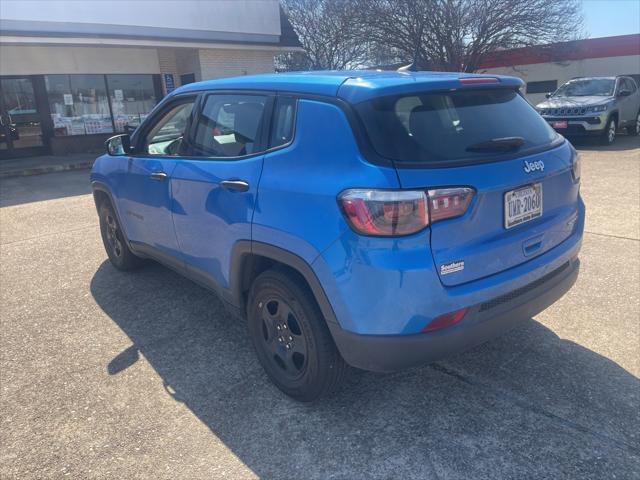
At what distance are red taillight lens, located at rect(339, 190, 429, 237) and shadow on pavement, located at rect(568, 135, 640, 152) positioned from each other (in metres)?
12.5

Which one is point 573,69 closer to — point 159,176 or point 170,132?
point 170,132

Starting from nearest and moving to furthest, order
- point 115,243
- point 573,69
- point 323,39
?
point 115,243 → point 573,69 → point 323,39

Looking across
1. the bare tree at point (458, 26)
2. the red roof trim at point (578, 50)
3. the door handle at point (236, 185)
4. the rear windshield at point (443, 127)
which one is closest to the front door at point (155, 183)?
the door handle at point (236, 185)

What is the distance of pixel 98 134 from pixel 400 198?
52.1 feet

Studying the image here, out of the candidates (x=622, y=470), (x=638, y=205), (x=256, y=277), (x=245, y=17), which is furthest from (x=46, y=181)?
(x=622, y=470)

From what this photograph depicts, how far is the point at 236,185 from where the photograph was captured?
3000 mm

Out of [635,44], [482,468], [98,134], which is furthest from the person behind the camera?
[635,44]

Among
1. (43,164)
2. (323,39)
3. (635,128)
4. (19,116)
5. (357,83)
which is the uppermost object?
(323,39)

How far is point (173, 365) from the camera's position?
11.4ft

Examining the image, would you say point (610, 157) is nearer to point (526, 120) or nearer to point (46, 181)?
point (526, 120)

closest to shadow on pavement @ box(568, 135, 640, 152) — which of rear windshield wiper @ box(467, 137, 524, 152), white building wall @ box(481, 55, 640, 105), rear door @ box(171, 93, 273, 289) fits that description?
white building wall @ box(481, 55, 640, 105)

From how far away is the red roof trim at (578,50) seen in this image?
75.6ft

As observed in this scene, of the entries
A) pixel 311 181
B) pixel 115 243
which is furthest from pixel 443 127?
pixel 115 243

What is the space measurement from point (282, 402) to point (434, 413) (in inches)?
33.4
